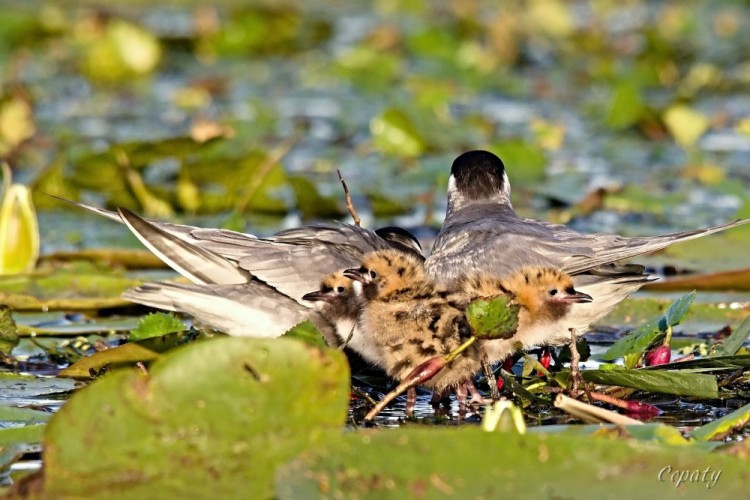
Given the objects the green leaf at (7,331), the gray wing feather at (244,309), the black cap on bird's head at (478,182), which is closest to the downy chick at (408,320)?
the gray wing feather at (244,309)

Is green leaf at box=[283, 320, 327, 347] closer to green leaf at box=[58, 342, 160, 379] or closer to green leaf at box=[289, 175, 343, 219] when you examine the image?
green leaf at box=[58, 342, 160, 379]

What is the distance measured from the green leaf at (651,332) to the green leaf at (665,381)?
0.28m

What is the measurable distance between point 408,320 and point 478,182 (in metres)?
2.16

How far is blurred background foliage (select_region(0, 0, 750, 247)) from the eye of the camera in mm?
8000

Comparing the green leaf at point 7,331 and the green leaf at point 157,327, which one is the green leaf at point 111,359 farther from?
the green leaf at point 7,331

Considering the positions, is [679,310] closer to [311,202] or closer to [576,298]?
[576,298]

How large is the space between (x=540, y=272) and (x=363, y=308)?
632mm

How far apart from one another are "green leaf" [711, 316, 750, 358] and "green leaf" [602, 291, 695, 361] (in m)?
0.18

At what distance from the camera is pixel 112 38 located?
41.9ft

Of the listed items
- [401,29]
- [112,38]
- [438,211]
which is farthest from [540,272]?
[401,29]

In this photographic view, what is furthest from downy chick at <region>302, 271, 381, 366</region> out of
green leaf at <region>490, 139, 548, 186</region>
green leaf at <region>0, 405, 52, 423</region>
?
green leaf at <region>490, 139, 548, 186</region>

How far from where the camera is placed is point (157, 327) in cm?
480

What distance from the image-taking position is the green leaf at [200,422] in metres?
2.99

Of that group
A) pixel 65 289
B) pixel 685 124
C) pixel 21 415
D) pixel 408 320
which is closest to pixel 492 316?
pixel 408 320
